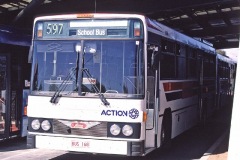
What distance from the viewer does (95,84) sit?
300 inches

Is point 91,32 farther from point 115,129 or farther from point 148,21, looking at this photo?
point 115,129

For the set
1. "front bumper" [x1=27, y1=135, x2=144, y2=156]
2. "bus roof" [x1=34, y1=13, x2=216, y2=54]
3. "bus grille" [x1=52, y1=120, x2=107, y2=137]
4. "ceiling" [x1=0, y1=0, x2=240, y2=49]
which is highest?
"ceiling" [x1=0, y1=0, x2=240, y2=49]

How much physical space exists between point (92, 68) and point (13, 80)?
3.89 metres

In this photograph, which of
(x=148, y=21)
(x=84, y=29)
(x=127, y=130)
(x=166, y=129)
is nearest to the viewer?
(x=127, y=130)

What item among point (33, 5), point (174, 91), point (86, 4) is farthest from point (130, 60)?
point (86, 4)

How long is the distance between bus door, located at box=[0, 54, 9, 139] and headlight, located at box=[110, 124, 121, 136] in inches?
165

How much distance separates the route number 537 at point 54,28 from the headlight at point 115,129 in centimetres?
218

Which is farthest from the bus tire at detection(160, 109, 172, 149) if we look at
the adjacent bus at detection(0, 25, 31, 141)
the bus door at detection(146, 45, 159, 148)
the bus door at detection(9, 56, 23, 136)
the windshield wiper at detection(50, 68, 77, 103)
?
the bus door at detection(9, 56, 23, 136)

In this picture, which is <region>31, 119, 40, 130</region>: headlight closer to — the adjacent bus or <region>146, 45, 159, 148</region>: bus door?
<region>146, 45, 159, 148</region>: bus door

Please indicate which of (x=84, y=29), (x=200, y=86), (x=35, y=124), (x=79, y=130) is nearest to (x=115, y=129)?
(x=79, y=130)

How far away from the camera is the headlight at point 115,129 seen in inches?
295

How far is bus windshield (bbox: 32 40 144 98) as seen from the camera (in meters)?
7.58

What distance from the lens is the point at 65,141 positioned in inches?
302

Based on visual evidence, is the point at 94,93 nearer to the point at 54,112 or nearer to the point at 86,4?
the point at 54,112
